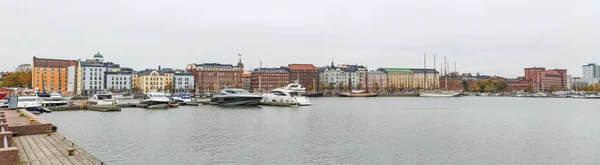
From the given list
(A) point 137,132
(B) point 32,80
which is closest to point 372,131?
(A) point 137,132

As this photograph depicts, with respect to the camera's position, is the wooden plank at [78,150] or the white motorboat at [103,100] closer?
the wooden plank at [78,150]

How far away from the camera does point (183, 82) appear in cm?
18112

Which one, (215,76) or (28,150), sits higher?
(215,76)

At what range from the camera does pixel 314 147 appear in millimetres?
28000

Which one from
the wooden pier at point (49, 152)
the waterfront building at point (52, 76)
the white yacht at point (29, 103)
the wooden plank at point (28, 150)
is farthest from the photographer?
the waterfront building at point (52, 76)

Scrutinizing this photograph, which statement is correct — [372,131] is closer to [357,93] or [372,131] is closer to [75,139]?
[75,139]

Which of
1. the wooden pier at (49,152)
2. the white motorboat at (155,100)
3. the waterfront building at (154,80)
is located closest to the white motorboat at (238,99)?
the white motorboat at (155,100)

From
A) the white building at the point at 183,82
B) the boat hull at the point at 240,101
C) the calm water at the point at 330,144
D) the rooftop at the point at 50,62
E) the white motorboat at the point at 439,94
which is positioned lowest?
the calm water at the point at 330,144

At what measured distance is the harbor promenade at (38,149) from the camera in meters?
12.7

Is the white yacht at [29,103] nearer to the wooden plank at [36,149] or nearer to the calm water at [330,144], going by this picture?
the calm water at [330,144]

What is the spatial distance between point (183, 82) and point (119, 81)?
25.2 m

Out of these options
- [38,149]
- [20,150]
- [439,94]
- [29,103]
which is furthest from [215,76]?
[20,150]

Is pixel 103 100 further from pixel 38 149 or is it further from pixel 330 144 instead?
pixel 38 149

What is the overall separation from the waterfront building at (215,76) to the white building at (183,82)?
3.77 m
